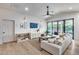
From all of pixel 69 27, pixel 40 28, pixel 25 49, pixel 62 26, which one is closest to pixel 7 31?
pixel 25 49

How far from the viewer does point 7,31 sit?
7.31ft

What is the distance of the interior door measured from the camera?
2.16m

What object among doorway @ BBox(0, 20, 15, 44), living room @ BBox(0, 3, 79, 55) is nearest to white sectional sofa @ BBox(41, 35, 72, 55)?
living room @ BBox(0, 3, 79, 55)

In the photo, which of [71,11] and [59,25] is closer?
[71,11]

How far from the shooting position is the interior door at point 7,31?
216 centimetres

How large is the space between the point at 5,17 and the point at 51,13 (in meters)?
1.27

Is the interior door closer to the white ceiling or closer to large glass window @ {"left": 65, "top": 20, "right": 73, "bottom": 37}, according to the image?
the white ceiling

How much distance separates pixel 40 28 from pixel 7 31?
37.3 inches

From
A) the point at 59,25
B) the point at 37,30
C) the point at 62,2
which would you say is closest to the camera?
the point at 62,2

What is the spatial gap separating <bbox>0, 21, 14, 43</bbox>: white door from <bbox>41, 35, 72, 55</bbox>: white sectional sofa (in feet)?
3.12

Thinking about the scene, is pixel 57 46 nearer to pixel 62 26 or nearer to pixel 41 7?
pixel 62 26
